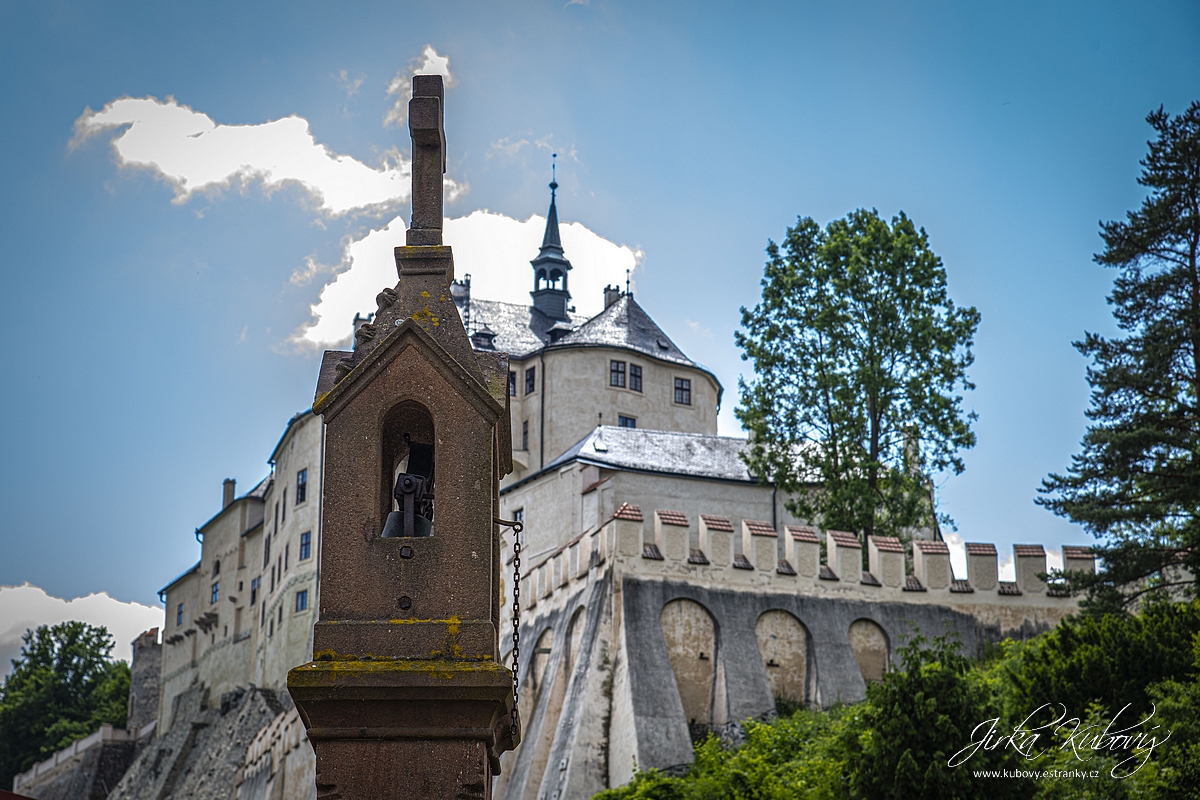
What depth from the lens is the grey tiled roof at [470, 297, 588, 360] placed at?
2341 inches

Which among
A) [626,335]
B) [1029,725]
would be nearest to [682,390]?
[626,335]

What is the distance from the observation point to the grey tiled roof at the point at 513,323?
195 feet

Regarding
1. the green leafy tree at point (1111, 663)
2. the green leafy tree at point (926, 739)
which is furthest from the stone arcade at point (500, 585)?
the green leafy tree at point (926, 739)

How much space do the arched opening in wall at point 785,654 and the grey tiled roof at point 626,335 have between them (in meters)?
23.7

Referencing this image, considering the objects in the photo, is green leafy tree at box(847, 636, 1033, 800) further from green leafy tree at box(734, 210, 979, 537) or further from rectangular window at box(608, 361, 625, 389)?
rectangular window at box(608, 361, 625, 389)

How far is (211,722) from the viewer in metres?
63.0

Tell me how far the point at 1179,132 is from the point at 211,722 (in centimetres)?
4841

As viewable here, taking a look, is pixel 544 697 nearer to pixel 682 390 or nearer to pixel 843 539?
pixel 843 539

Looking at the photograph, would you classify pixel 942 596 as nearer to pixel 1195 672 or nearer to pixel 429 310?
pixel 1195 672

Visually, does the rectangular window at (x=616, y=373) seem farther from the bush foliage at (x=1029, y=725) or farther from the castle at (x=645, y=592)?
the bush foliage at (x=1029, y=725)

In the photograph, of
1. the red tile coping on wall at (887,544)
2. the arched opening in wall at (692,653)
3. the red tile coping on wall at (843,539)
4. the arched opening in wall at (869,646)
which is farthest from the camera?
the red tile coping on wall at (887,544)

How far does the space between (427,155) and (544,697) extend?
2189 cm

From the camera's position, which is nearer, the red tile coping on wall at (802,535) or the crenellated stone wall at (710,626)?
the crenellated stone wall at (710,626)

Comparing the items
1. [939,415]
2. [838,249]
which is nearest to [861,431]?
[939,415]
